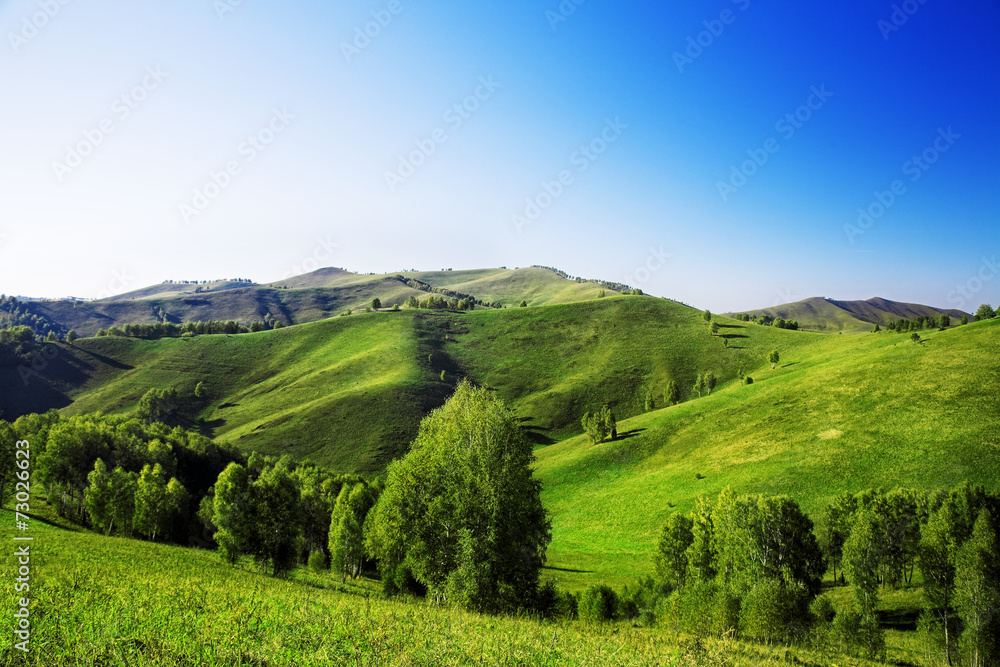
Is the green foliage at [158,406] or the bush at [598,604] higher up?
the green foliage at [158,406]

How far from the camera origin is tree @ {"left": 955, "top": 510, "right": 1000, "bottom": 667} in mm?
37500

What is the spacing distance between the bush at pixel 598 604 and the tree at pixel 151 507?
4985 centimetres

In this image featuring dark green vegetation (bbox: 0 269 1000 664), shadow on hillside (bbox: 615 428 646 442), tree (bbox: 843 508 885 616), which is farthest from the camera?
shadow on hillside (bbox: 615 428 646 442)

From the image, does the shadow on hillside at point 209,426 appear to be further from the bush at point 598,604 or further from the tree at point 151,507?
the bush at point 598,604

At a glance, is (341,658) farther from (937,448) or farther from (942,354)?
(942,354)

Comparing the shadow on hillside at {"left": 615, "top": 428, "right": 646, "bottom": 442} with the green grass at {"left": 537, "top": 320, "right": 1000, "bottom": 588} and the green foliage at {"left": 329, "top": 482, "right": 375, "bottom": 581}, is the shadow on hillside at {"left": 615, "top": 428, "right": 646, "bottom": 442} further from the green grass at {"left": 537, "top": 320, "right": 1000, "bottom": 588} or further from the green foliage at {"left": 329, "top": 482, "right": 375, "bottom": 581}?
the green foliage at {"left": 329, "top": 482, "right": 375, "bottom": 581}

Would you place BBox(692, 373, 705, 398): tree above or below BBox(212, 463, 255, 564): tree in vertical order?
above

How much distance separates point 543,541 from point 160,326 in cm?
22543

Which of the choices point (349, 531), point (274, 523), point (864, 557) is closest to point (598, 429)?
point (864, 557)

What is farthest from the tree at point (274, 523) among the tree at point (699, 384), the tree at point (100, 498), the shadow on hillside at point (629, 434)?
the tree at point (699, 384)

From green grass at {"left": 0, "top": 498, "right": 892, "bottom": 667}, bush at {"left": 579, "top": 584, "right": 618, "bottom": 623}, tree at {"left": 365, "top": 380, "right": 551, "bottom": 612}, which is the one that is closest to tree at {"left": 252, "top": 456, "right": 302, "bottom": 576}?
tree at {"left": 365, "top": 380, "right": 551, "bottom": 612}

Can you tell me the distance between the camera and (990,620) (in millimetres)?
37719

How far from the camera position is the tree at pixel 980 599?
37500 mm

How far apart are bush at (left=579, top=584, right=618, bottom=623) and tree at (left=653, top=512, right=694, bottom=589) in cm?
1196
